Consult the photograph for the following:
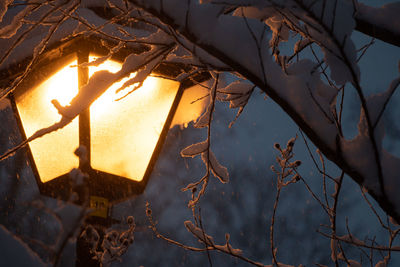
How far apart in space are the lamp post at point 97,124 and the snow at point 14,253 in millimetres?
1112

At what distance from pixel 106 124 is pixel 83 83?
0.84 feet

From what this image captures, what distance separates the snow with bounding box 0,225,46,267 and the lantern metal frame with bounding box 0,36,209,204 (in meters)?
1.03

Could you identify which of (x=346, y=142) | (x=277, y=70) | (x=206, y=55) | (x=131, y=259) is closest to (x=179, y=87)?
(x=206, y=55)

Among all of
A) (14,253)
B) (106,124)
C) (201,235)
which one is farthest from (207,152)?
(14,253)

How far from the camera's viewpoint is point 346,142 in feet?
3.64

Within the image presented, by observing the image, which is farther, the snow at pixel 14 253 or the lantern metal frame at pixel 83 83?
the lantern metal frame at pixel 83 83

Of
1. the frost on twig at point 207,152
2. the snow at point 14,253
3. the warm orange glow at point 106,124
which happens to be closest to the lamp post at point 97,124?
the warm orange glow at point 106,124

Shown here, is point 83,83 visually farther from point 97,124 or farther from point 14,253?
point 14,253

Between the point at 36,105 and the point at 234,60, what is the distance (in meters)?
1.57

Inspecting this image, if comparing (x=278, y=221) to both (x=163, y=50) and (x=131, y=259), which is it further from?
(x=163, y=50)

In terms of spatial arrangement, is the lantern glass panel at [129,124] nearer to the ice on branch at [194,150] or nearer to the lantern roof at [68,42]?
the lantern roof at [68,42]

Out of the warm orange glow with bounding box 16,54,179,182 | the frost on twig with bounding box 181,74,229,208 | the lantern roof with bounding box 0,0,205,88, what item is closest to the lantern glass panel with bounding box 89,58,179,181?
the warm orange glow with bounding box 16,54,179,182

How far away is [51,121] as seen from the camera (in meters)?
2.23

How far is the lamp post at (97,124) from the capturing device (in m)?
2.05
